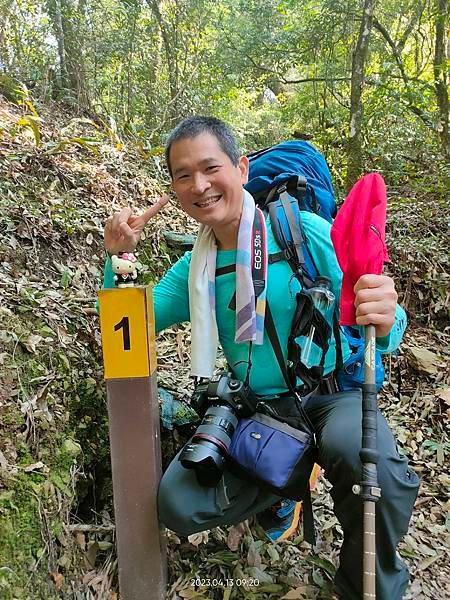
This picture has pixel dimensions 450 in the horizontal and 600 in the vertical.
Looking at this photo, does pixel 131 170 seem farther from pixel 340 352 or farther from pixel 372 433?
pixel 372 433

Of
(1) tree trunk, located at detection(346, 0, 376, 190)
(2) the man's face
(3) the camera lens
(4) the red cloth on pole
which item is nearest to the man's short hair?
(2) the man's face

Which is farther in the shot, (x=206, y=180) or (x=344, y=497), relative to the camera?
(x=206, y=180)

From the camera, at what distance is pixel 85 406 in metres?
2.79

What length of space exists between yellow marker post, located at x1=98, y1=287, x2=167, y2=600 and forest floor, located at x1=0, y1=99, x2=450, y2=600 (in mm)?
Answer: 199

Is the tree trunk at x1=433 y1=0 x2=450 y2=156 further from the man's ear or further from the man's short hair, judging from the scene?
the man's short hair

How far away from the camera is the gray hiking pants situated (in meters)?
2.01

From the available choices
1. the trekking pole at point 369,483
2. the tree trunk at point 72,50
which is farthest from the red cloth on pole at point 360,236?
the tree trunk at point 72,50

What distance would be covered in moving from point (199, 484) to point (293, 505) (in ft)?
2.60

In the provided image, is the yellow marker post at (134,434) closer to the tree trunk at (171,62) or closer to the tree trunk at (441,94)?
the tree trunk at (171,62)

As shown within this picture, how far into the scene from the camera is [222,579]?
2.55m

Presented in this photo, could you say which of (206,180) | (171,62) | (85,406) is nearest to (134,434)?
(85,406)

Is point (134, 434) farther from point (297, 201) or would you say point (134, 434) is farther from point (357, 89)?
point (357, 89)

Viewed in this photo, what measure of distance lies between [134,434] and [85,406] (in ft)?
2.14

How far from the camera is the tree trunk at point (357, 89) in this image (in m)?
6.24
